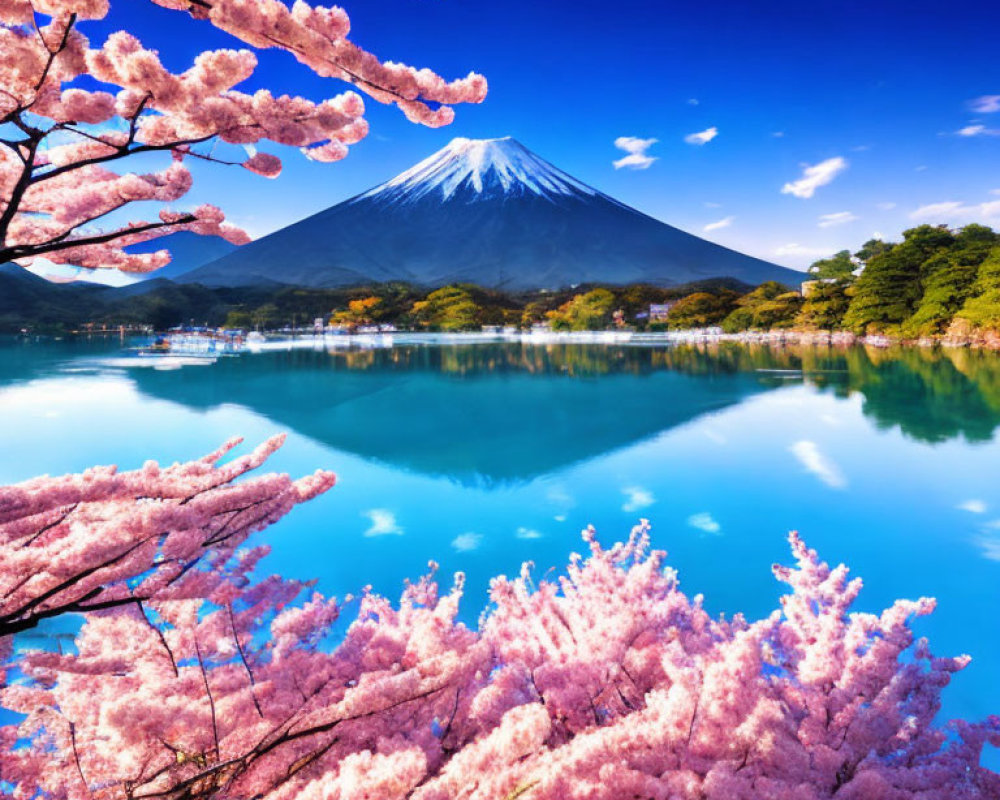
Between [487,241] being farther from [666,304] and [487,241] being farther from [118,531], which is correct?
[118,531]

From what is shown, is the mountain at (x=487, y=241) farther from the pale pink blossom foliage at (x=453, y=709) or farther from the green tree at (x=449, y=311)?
the pale pink blossom foliage at (x=453, y=709)

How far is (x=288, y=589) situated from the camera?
2.05 metres

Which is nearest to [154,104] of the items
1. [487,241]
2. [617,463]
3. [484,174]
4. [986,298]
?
[617,463]

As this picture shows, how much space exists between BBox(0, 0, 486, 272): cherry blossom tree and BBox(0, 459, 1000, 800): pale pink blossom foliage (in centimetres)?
86

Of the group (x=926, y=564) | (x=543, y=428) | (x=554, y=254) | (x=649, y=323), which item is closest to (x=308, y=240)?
(x=554, y=254)

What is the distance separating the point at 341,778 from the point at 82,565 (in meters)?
0.73

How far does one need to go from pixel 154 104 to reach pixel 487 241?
66.8 metres

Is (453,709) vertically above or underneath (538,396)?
above

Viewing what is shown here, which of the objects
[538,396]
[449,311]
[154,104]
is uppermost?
[449,311]

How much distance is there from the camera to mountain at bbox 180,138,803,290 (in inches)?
2414

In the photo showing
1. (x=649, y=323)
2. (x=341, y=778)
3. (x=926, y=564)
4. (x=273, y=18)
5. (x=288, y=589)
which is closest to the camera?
(x=341, y=778)

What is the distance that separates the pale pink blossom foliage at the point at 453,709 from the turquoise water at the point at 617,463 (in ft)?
5.93

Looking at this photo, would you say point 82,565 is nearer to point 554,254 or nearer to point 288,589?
point 288,589

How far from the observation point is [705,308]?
35594 millimetres
